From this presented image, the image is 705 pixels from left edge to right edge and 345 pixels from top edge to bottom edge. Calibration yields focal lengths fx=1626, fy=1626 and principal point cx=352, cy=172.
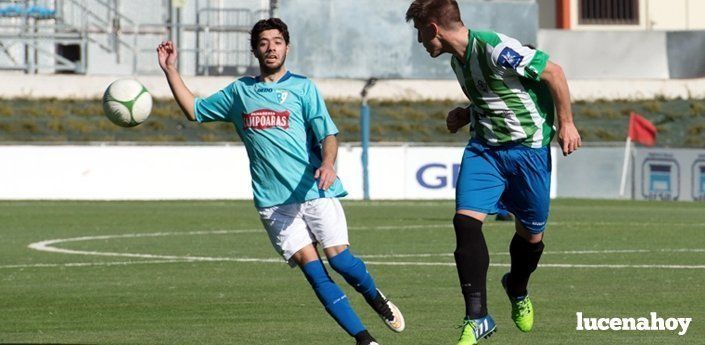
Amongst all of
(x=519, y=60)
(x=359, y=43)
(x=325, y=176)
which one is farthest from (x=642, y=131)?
(x=325, y=176)

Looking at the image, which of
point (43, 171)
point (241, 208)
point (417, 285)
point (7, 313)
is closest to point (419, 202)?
point (241, 208)

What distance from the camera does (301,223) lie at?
32.6ft

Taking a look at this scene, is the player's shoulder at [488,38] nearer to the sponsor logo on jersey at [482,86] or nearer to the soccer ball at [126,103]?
the sponsor logo on jersey at [482,86]

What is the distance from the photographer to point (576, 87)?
45.6m

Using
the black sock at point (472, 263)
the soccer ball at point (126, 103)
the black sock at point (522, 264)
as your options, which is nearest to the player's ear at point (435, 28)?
Answer: the black sock at point (472, 263)

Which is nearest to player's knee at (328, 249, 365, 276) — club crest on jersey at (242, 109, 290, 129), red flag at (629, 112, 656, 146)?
club crest on jersey at (242, 109, 290, 129)

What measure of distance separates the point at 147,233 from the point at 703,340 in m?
12.8

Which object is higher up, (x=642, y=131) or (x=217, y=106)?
(x=642, y=131)

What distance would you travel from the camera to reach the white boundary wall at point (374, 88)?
40906 mm

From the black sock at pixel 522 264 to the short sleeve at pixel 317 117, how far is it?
1.76 meters

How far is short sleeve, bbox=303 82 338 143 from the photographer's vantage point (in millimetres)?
9906

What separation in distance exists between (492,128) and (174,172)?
23.7 metres

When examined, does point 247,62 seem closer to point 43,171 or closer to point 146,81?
point 146,81

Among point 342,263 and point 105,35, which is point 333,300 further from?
point 105,35
